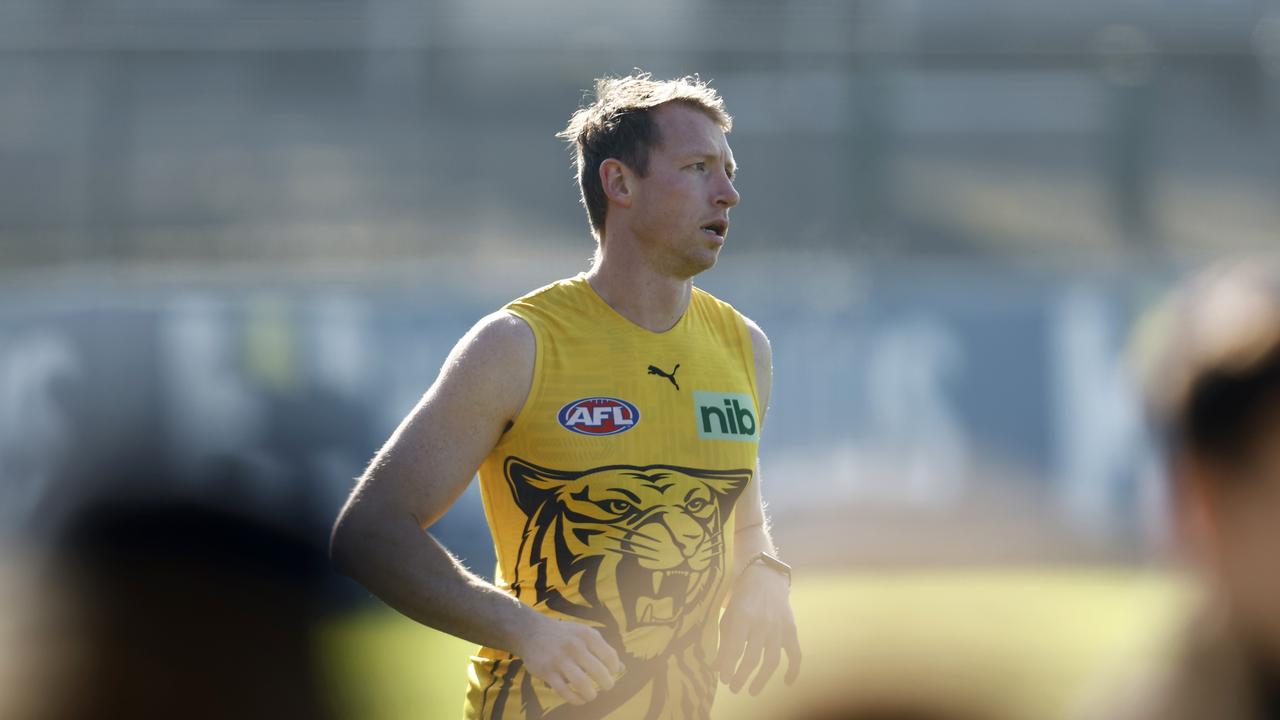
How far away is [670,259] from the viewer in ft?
12.8

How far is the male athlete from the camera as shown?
3.38m

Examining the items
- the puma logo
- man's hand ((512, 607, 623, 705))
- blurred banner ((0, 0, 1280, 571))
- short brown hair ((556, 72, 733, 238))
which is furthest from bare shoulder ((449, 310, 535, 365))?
blurred banner ((0, 0, 1280, 571))

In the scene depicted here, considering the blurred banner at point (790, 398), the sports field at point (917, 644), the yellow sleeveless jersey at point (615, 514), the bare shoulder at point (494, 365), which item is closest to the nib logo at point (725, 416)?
the yellow sleeveless jersey at point (615, 514)

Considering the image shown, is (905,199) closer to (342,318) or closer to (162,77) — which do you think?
(342,318)

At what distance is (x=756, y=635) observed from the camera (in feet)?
12.0

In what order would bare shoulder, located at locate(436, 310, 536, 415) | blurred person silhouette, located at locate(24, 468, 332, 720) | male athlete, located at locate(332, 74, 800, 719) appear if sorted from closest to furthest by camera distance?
male athlete, located at locate(332, 74, 800, 719), bare shoulder, located at locate(436, 310, 536, 415), blurred person silhouette, located at locate(24, 468, 332, 720)

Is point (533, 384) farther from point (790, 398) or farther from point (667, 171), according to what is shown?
point (790, 398)

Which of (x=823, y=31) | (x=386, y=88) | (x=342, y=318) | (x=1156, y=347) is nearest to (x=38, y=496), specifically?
(x=342, y=318)

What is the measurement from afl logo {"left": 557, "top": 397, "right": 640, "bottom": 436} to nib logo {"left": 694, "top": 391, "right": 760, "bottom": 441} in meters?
0.19

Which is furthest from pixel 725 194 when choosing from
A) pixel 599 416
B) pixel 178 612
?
pixel 178 612

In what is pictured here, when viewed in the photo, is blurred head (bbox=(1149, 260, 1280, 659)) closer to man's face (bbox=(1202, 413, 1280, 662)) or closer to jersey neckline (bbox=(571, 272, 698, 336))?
man's face (bbox=(1202, 413, 1280, 662))

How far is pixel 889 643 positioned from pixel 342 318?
5831mm

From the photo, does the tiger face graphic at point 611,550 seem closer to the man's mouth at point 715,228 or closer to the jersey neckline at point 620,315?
the jersey neckline at point 620,315

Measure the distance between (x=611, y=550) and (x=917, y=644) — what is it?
6723 mm
